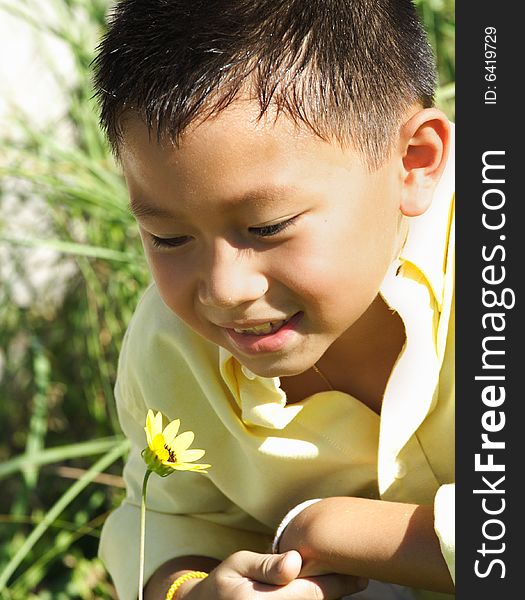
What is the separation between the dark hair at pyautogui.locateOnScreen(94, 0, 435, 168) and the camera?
1194mm

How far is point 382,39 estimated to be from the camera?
1.33 meters

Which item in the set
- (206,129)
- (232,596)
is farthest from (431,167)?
(232,596)

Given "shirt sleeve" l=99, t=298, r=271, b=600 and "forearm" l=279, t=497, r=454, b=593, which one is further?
"shirt sleeve" l=99, t=298, r=271, b=600

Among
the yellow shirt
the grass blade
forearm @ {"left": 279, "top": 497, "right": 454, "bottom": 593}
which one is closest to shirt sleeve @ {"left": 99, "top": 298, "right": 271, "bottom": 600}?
the yellow shirt

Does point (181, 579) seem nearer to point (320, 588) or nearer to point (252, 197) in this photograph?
point (320, 588)

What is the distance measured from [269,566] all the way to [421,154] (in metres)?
0.51

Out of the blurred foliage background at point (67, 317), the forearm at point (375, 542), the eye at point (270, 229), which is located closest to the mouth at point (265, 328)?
the eye at point (270, 229)

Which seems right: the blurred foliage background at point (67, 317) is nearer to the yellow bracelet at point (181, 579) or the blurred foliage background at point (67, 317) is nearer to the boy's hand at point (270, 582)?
the yellow bracelet at point (181, 579)

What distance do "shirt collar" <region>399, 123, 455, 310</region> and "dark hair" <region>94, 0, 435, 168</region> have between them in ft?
0.47

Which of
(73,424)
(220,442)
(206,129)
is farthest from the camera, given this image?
(73,424)

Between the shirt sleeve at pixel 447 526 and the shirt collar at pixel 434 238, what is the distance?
24cm

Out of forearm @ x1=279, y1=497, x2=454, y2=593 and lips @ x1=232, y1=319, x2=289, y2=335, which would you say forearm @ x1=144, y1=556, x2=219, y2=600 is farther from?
lips @ x1=232, y1=319, x2=289, y2=335

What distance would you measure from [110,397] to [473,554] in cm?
100

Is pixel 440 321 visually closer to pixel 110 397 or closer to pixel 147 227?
pixel 147 227
